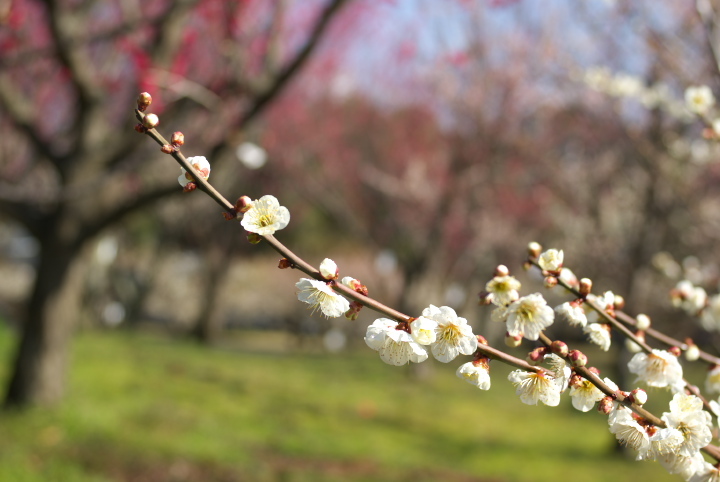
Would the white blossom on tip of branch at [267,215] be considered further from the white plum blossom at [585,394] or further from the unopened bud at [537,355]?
the white plum blossom at [585,394]

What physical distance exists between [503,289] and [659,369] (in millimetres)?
417

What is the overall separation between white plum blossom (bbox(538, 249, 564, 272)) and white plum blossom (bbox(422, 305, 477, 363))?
0.24 meters

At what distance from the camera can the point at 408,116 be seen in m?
16.2

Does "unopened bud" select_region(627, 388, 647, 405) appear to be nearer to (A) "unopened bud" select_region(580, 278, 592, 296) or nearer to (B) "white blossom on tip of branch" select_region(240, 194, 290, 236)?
(A) "unopened bud" select_region(580, 278, 592, 296)

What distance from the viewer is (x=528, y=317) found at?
118 centimetres

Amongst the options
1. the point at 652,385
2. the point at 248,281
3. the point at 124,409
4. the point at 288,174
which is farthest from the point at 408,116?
the point at 652,385

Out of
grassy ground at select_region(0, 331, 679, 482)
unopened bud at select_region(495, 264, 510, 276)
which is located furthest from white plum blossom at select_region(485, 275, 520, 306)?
grassy ground at select_region(0, 331, 679, 482)

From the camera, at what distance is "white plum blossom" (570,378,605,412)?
4.06ft

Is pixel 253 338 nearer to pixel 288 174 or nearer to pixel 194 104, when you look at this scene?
pixel 288 174

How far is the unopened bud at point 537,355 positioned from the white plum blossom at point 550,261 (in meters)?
0.17

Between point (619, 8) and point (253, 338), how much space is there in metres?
19.4

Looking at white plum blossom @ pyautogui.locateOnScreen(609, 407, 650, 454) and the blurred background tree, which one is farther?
the blurred background tree

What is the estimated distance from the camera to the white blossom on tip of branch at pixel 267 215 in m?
1.12

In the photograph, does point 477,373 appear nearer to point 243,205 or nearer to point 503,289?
point 503,289
